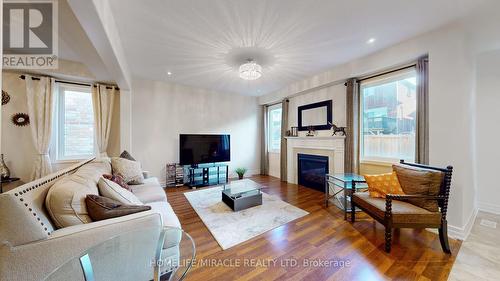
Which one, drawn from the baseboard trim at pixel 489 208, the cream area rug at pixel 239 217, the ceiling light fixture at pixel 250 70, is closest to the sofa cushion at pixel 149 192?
the cream area rug at pixel 239 217

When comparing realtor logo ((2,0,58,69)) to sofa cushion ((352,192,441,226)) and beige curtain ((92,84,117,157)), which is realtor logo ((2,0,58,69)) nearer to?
beige curtain ((92,84,117,157))

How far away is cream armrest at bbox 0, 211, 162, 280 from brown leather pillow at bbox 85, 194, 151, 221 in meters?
0.06

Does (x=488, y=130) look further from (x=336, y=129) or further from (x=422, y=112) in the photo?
(x=336, y=129)

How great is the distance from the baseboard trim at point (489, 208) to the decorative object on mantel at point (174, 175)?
577 centimetres

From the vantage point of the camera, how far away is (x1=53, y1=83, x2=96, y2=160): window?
369 cm

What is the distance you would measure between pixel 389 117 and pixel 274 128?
3.25 meters

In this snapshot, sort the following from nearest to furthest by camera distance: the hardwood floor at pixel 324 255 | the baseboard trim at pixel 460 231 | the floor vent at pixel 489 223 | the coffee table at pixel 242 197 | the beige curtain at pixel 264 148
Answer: the hardwood floor at pixel 324 255, the baseboard trim at pixel 460 231, the floor vent at pixel 489 223, the coffee table at pixel 242 197, the beige curtain at pixel 264 148

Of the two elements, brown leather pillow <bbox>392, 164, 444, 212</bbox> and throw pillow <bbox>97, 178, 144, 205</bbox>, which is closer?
throw pillow <bbox>97, 178, 144, 205</bbox>

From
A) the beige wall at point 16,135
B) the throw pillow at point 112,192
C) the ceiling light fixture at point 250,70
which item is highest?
the ceiling light fixture at point 250,70

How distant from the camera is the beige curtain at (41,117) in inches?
131

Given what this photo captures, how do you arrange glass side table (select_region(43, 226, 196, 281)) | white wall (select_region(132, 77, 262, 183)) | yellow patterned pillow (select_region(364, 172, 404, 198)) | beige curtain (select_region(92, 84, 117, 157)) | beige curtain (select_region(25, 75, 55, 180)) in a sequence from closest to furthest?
glass side table (select_region(43, 226, 196, 281)) → yellow patterned pillow (select_region(364, 172, 404, 198)) → beige curtain (select_region(25, 75, 55, 180)) → beige curtain (select_region(92, 84, 117, 157)) → white wall (select_region(132, 77, 262, 183))

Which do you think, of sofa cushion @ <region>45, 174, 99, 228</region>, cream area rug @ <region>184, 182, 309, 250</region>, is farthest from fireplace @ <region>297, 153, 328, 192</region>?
sofa cushion @ <region>45, 174, 99, 228</region>

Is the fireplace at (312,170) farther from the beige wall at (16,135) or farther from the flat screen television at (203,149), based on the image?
the beige wall at (16,135)

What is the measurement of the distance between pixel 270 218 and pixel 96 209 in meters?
2.13
